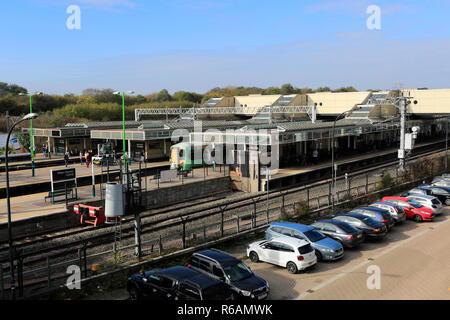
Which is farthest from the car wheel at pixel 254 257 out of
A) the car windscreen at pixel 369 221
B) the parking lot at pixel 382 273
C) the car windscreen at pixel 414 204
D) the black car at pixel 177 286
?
the car windscreen at pixel 414 204

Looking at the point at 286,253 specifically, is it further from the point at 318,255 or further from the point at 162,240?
the point at 162,240

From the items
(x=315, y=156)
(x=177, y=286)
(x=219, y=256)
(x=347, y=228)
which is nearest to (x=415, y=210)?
(x=347, y=228)

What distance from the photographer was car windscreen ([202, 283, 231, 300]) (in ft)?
34.5

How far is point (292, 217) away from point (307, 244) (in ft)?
17.4

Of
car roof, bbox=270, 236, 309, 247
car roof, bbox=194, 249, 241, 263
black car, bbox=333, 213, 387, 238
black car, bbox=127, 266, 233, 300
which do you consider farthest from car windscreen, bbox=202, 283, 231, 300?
black car, bbox=333, 213, 387, 238

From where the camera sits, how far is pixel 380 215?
1895 cm

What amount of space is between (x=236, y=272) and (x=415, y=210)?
13.1 m

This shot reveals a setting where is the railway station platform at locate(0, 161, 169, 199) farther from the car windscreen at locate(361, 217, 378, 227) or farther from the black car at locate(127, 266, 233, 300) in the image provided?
the black car at locate(127, 266, 233, 300)

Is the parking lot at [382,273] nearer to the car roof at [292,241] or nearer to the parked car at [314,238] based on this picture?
the parked car at [314,238]

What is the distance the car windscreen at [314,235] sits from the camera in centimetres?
1568

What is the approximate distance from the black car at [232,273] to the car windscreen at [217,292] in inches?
32.0

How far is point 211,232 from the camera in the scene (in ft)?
57.1
